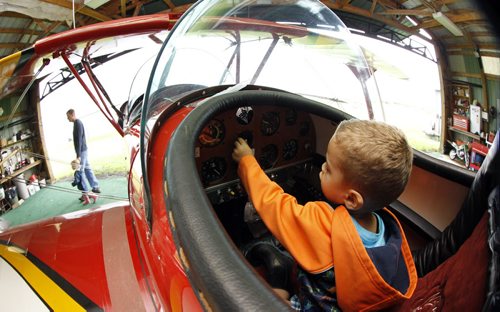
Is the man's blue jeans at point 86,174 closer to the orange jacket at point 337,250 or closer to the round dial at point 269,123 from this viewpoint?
the round dial at point 269,123

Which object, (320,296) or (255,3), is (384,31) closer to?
(255,3)

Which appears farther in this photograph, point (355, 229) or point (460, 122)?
point (460, 122)

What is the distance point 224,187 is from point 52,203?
347 cm

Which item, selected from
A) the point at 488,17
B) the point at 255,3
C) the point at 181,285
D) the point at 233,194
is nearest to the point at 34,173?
the point at 233,194

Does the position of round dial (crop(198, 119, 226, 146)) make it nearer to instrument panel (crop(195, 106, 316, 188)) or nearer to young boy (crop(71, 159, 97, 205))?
instrument panel (crop(195, 106, 316, 188))

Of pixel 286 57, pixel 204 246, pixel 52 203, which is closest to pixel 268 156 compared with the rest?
pixel 286 57

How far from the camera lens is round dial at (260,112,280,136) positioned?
140cm

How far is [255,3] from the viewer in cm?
131

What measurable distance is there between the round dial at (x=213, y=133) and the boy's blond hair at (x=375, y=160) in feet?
2.37

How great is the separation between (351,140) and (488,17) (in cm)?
29

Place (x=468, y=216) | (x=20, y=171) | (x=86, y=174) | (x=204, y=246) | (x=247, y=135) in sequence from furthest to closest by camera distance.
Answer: (x=86, y=174), (x=20, y=171), (x=247, y=135), (x=468, y=216), (x=204, y=246)

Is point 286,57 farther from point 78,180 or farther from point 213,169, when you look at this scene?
point 78,180

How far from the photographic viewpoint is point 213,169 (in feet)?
4.19

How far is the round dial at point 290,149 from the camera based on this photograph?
1.53 metres
